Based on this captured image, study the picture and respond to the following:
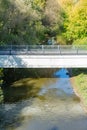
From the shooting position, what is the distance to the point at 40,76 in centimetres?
3428

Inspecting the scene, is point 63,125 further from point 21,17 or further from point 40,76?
point 21,17

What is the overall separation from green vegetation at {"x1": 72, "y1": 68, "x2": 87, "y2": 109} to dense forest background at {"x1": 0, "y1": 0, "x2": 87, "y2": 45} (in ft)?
23.0

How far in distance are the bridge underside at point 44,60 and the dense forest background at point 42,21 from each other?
7.99 ft

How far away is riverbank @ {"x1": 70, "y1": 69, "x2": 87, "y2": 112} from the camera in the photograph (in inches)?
1046

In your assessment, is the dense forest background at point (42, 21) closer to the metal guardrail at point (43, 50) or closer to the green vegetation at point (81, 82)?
the metal guardrail at point (43, 50)

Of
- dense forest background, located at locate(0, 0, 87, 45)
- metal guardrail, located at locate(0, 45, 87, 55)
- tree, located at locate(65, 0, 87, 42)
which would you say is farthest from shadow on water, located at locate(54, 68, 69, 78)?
tree, located at locate(65, 0, 87, 42)

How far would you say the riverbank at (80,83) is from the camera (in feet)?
87.1

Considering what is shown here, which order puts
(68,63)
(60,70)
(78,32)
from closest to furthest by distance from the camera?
1. (68,63)
2. (60,70)
3. (78,32)

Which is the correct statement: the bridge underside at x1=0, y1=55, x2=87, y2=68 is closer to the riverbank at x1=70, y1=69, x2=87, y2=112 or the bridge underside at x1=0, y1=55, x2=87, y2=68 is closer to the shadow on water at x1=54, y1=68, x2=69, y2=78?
the riverbank at x1=70, y1=69, x2=87, y2=112

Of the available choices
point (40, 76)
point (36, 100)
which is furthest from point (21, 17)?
point (36, 100)

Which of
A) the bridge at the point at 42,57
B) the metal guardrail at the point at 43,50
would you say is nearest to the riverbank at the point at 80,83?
the bridge at the point at 42,57

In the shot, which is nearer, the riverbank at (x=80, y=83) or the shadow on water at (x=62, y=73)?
the riverbank at (x=80, y=83)

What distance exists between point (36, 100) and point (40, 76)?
760 cm

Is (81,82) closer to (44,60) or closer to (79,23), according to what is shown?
(44,60)
